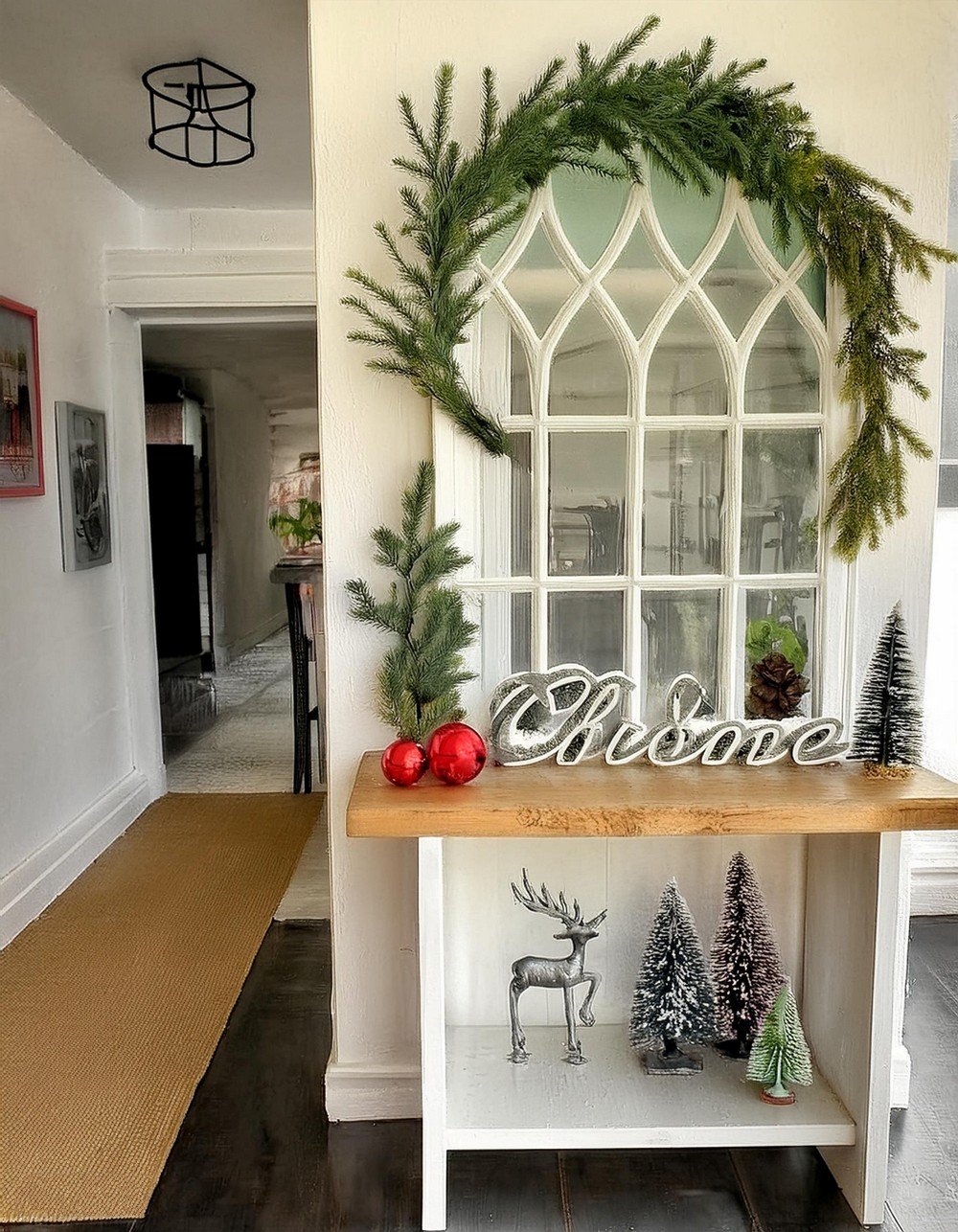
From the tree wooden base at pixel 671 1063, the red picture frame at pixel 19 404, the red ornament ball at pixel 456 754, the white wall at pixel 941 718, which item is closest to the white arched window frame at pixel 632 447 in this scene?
the red ornament ball at pixel 456 754

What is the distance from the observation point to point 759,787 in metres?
1.92

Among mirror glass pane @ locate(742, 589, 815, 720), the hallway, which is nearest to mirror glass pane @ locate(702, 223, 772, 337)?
mirror glass pane @ locate(742, 589, 815, 720)

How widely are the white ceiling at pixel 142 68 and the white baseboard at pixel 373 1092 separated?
264cm

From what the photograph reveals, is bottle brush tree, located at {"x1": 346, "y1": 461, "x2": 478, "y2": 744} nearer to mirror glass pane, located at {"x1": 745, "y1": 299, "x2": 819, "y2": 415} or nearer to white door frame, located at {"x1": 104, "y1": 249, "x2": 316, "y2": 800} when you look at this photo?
mirror glass pane, located at {"x1": 745, "y1": 299, "x2": 819, "y2": 415}

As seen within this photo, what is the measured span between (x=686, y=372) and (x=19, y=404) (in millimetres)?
2288

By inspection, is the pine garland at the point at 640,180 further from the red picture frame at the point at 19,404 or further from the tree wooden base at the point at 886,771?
the red picture frame at the point at 19,404

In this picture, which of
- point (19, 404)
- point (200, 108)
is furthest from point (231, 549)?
point (200, 108)

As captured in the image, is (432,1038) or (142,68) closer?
(432,1038)

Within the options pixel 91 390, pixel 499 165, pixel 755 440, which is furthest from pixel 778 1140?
pixel 91 390

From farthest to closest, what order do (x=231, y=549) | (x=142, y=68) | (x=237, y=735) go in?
(x=231, y=549)
(x=237, y=735)
(x=142, y=68)

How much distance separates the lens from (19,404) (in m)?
3.42

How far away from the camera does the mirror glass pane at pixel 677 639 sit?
7.16ft

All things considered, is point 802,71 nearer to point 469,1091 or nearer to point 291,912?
point 469,1091

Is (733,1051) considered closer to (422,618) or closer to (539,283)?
(422,618)
